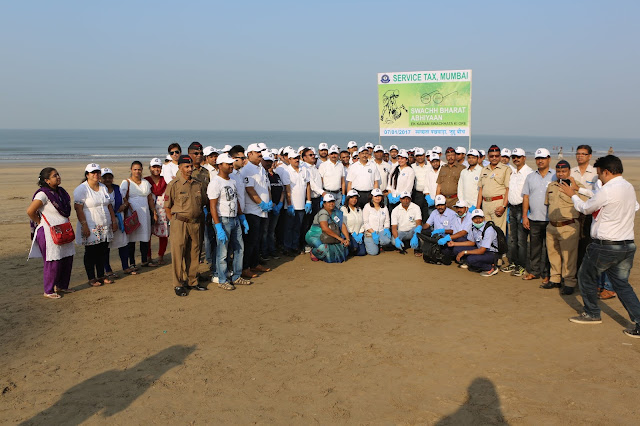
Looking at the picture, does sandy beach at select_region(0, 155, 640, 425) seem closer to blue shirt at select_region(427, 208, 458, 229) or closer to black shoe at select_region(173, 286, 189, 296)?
black shoe at select_region(173, 286, 189, 296)

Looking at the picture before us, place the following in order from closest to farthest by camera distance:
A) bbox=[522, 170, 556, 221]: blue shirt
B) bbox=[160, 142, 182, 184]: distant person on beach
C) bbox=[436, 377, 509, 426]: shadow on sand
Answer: bbox=[436, 377, 509, 426]: shadow on sand → bbox=[522, 170, 556, 221]: blue shirt → bbox=[160, 142, 182, 184]: distant person on beach

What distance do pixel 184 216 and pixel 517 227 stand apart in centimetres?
502

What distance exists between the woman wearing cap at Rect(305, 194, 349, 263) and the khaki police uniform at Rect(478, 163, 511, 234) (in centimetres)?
245

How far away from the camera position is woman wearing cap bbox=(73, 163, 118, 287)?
661cm

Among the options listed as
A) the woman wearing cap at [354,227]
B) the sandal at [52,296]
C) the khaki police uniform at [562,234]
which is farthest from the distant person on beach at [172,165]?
the khaki police uniform at [562,234]

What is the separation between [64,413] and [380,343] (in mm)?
2892

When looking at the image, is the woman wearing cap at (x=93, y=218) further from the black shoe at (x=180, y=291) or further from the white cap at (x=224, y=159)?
the white cap at (x=224, y=159)

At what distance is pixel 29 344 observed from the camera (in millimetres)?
4977

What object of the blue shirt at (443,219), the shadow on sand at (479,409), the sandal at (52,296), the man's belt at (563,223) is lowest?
the shadow on sand at (479,409)

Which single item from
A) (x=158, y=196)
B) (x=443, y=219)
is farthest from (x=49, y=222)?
(x=443, y=219)

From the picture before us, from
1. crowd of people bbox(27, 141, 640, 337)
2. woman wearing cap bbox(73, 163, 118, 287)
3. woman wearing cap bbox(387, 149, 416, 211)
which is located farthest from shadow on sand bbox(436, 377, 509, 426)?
woman wearing cap bbox(387, 149, 416, 211)

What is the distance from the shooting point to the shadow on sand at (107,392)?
A: 144 inches

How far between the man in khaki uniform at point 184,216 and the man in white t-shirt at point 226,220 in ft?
0.71

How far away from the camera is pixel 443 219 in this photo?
8500 millimetres
